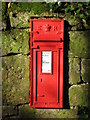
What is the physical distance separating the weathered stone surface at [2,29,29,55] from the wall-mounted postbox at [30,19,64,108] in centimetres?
14

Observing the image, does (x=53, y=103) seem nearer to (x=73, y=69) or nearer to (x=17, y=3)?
(x=73, y=69)

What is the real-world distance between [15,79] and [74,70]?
2.64ft

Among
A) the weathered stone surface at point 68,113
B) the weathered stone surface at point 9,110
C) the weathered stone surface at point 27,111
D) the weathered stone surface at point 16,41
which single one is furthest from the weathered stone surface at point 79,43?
the weathered stone surface at point 9,110

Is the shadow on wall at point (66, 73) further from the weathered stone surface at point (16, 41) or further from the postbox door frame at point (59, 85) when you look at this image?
the weathered stone surface at point (16, 41)

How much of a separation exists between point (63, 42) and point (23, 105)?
1.02m

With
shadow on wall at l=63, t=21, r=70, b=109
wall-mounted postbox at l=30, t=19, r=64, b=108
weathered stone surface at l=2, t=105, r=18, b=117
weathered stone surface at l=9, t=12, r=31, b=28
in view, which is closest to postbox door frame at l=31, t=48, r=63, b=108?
wall-mounted postbox at l=30, t=19, r=64, b=108

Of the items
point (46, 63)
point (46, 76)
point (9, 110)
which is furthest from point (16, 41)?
point (9, 110)

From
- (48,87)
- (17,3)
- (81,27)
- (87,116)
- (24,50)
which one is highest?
(17,3)

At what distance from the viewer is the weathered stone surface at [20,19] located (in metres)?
3.94

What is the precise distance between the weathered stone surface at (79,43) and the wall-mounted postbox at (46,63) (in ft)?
0.61

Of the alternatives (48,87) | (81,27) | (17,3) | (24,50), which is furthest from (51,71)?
(17,3)

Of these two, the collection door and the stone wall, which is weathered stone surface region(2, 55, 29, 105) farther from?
the collection door

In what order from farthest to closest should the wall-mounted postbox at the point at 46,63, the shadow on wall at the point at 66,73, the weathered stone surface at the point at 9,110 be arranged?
the weathered stone surface at the point at 9,110 < the shadow on wall at the point at 66,73 < the wall-mounted postbox at the point at 46,63

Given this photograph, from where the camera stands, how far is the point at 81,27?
155 inches
